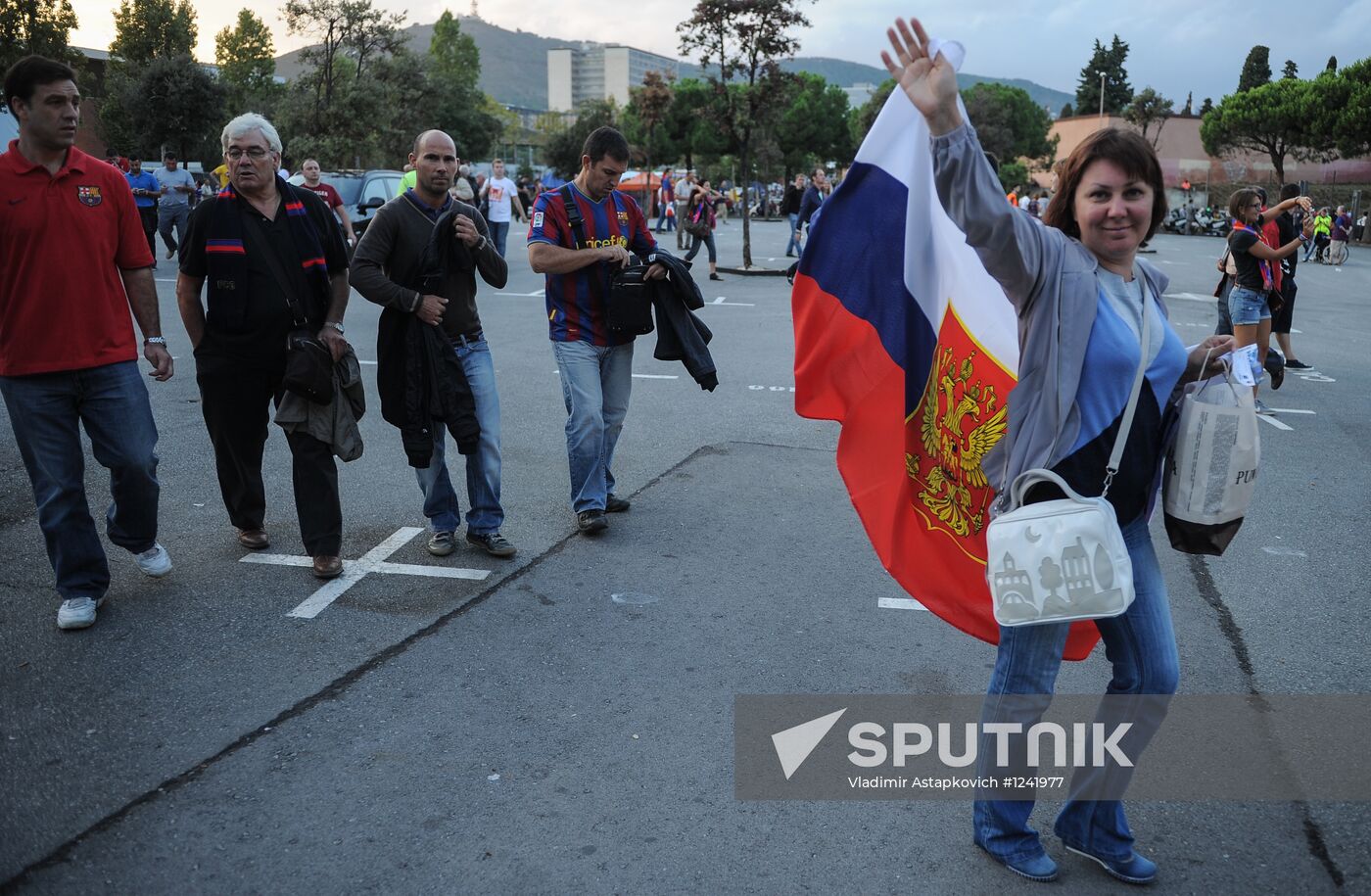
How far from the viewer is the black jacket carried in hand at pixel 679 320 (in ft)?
18.6

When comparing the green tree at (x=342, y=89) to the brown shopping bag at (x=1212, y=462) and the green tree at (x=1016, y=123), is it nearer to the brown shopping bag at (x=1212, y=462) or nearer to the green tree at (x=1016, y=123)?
the brown shopping bag at (x=1212, y=462)

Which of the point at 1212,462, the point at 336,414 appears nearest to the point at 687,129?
the point at 336,414

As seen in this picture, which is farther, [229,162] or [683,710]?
[229,162]

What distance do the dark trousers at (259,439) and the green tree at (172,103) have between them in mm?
50084

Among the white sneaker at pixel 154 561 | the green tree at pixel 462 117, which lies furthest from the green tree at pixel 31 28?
the white sneaker at pixel 154 561

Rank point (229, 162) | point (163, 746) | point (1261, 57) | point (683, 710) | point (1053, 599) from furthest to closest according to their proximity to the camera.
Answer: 1. point (1261, 57)
2. point (229, 162)
3. point (683, 710)
4. point (163, 746)
5. point (1053, 599)

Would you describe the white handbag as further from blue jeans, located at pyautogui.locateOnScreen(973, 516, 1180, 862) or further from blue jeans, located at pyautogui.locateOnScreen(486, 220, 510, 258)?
blue jeans, located at pyautogui.locateOnScreen(486, 220, 510, 258)

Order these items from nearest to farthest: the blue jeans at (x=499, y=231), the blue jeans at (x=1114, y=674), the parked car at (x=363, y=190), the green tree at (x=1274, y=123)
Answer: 1. the blue jeans at (x=1114, y=674)
2. the blue jeans at (x=499, y=231)
3. the parked car at (x=363, y=190)
4. the green tree at (x=1274, y=123)

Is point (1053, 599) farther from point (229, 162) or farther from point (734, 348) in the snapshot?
point (734, 348)

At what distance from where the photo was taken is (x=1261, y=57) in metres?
94.9

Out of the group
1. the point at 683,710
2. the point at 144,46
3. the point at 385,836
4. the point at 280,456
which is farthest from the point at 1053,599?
the point at 144,46

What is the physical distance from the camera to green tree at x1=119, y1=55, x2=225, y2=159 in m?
48.7

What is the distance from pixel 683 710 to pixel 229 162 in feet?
9.66

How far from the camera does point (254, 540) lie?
542 cm
